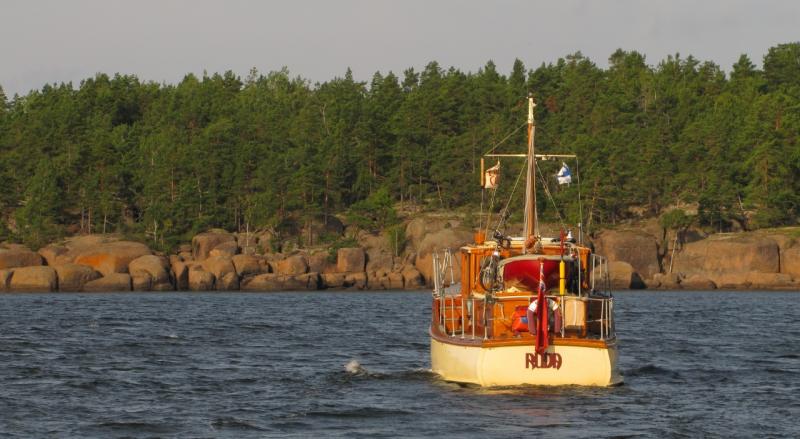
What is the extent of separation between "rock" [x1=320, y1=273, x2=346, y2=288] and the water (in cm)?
3872

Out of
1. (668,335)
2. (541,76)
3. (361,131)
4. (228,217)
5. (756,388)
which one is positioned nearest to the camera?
(756,388)

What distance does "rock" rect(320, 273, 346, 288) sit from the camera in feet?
335

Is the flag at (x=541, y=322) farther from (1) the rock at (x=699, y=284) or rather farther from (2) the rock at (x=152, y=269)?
(2) the rock at (x=152, y=269)

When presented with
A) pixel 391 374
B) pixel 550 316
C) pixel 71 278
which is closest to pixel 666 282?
pixel 71 278

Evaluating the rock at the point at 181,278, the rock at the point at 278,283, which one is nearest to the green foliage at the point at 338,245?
the rock at the point at 278,283

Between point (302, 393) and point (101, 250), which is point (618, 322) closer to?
point (302, 393)

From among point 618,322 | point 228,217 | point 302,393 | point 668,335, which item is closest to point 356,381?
point 302,393

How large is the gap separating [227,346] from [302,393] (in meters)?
14.5

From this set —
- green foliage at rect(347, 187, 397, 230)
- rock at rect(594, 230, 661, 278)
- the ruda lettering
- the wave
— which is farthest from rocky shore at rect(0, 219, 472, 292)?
the ruda lettering

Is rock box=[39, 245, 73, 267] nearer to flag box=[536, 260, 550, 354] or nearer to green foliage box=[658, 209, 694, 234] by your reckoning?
green foliage box=[658, 209, 694, 234]

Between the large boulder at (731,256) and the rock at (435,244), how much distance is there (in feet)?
57.7

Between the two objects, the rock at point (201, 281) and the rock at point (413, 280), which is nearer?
the rock at point (201, 281)

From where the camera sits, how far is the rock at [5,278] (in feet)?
318

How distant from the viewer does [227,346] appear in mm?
46250
